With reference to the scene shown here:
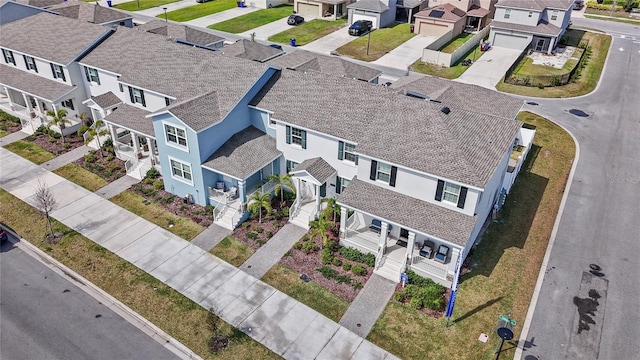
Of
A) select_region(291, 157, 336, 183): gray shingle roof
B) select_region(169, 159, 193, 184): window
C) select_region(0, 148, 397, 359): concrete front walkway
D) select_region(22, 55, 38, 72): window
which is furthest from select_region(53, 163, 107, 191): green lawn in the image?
select_region(291, 157, 336, 183): gray shingle roof

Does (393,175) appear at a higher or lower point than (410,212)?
higher

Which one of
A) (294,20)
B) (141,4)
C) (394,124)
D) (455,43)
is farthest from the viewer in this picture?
(141,4)

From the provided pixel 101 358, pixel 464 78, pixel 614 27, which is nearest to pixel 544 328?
pixel 101 358

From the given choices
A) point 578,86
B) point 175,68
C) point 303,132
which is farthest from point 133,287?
point 578,86

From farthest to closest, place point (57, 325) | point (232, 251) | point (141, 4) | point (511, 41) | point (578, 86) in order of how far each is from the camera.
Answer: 1. point (141, 4)
2. point (511, 41)
3. point (578, 86)
4. point (232, 251)
5. point (57, 325)

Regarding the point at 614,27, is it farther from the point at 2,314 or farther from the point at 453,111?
the point at 2,314

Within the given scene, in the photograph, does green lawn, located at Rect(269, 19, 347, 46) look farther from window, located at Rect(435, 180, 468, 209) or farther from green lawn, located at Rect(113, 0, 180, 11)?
window, located at Rect(435, 180, 468, 209)

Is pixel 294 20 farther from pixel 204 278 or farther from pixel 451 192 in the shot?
pixel 204 278
